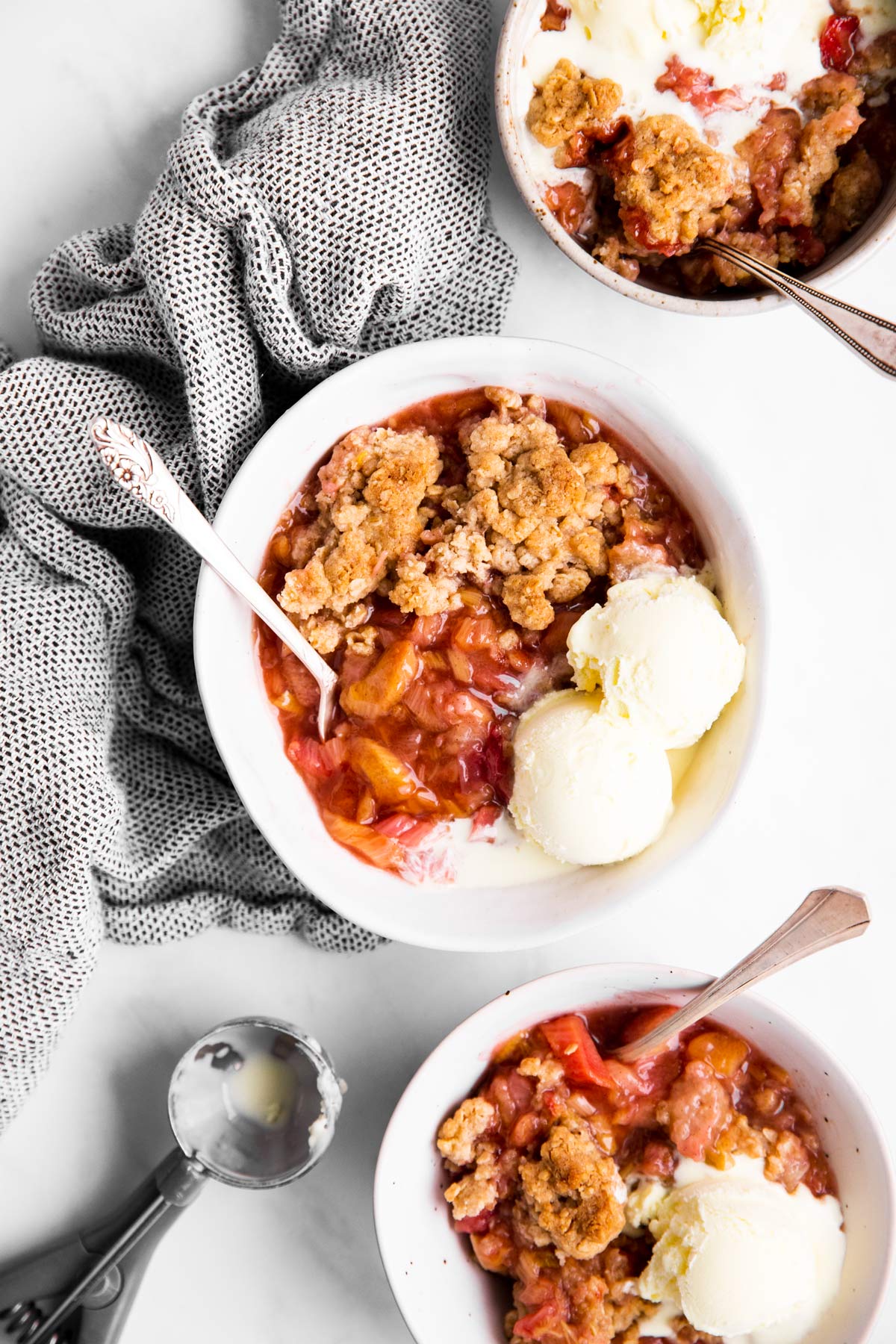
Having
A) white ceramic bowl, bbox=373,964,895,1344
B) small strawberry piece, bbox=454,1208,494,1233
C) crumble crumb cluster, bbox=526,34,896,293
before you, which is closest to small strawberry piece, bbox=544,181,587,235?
crumble crumb cluster, bbox=526,34,896,293

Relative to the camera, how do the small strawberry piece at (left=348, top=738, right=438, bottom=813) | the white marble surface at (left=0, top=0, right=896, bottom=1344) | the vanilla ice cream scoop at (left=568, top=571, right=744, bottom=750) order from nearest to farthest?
the vanilla ice cream scoop at (left=568, top=571, right=744, bottom=750) < the small strawberry piece at (left=348, top=738, right=438, bottom=813) < the white marble surface at (left=0, top=0, right=896, bottom=1344)

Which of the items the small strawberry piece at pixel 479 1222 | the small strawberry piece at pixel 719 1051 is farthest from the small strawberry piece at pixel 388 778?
the small strawberry piece at pixel 479 1222

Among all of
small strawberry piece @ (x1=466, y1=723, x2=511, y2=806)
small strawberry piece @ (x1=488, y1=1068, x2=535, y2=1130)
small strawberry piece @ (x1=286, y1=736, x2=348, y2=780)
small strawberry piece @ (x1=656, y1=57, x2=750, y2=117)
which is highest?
small strawberry piece @ (x1=656, y1=57, x2=750, y2=117)

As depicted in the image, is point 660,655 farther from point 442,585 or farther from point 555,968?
point 555,968

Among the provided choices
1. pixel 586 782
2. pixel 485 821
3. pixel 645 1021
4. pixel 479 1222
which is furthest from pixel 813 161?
pixel 479 1222

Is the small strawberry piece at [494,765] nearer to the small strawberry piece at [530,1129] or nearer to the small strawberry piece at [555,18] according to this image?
the small strawberry piece at [530,1129]

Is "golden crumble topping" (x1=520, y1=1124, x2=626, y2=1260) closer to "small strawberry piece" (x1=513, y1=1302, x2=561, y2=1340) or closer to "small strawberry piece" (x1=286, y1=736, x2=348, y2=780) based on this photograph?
"small strawberry piece" (x1=513, y1=1302, x2=561, y2=1340)

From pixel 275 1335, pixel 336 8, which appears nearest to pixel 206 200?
pixel 336 8
